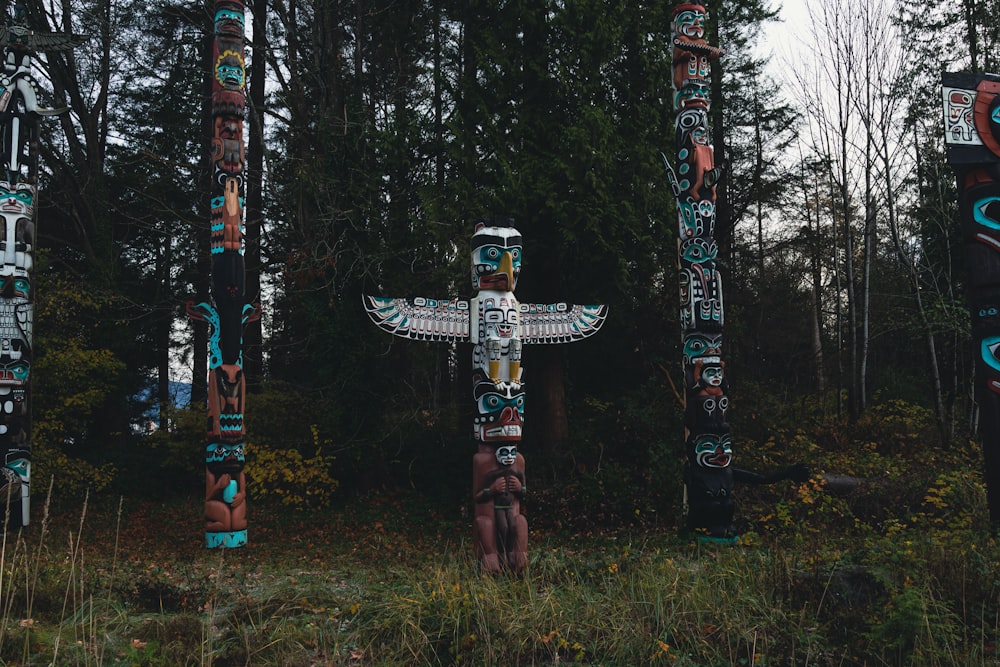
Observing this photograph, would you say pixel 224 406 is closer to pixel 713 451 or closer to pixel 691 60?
pixel 713 451

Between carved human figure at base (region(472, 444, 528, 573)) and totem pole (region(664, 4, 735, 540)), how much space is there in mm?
2651

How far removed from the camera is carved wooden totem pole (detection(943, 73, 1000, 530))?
675 cm

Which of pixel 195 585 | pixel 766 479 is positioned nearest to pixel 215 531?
pixel 195 585

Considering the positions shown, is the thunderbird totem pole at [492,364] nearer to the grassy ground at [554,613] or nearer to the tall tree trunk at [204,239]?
the grassy ground at [554,613]

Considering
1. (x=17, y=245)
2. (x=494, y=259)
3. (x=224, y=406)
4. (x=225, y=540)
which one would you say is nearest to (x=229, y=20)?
(x=17, y=245)

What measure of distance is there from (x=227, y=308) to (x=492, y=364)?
396 cm

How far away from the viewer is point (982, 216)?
7.00 metres

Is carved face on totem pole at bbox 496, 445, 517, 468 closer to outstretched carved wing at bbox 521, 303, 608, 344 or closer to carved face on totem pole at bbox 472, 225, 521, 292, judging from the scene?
outstretched carved wing at bbox 521, 303, 608, 344

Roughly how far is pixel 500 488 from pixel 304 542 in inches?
202

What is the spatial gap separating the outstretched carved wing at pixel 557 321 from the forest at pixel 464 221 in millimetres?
4075

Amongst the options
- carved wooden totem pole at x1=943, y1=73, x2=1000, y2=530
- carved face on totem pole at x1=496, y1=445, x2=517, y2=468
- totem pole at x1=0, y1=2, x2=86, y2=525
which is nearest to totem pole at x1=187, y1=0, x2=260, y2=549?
totem pole at x1=0, y1=2, x2=86, y2=525

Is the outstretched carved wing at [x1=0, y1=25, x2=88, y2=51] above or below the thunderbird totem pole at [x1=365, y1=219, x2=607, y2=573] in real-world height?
above

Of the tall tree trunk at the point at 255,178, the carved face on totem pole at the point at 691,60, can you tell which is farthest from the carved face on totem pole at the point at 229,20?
the tall tree trunk at the point at 255,178

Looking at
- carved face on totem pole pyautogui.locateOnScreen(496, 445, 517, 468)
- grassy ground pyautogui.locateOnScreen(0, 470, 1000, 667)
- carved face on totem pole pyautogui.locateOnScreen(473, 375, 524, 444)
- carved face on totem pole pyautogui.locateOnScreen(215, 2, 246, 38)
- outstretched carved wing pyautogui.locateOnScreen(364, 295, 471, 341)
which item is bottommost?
grassy ground pyautogui.locateOnScreen(0, 470, 1000, 667)
